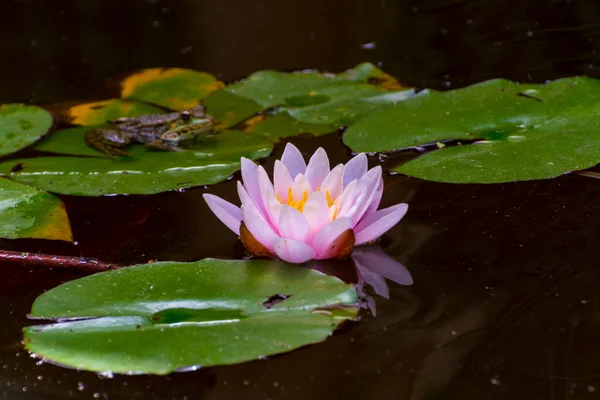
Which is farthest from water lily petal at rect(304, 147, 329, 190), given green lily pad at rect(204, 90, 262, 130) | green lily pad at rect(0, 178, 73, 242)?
green lily pad at rect(204, 90, 262, 130)

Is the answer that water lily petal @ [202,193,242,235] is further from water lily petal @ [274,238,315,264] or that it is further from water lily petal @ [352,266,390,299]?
water lily petal @ [352,266,390,299]

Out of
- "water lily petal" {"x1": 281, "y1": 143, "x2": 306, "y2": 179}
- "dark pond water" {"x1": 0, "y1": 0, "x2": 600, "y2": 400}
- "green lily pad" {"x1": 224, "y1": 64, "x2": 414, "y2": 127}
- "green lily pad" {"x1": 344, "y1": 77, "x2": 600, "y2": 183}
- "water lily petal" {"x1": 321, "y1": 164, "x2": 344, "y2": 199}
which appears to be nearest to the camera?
"dark pond water" {"x1": 0, "y1": 0, "x2": 600, "y2": 400}

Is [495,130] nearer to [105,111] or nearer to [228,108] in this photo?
[228,108]

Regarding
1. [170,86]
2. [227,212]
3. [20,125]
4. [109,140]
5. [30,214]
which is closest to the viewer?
[227,212]

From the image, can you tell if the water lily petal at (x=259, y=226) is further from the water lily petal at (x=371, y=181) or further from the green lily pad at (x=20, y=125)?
the green lily pad at (x=20, y=125)

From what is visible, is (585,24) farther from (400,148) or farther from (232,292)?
(232,292)

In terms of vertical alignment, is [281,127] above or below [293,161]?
below

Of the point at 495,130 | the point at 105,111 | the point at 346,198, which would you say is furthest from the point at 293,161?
the point at 105,111

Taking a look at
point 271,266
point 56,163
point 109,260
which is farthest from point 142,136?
point 271,266
